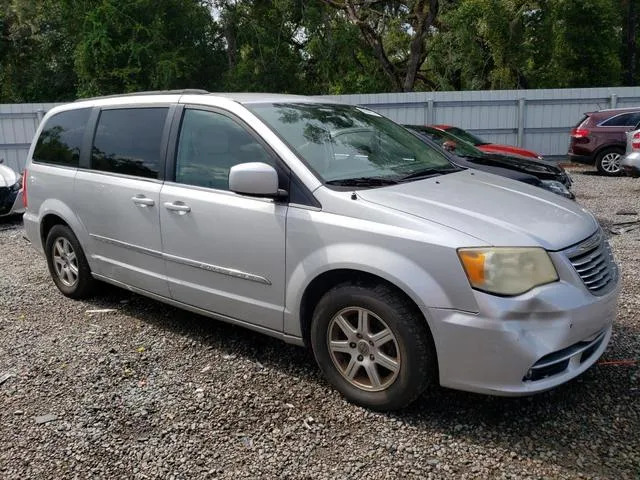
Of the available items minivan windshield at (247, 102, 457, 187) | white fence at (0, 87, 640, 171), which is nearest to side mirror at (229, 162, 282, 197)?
minivan windshield at (247, 102, 457, 187)

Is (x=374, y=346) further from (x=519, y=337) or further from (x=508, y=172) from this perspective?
(x=508, y=172)

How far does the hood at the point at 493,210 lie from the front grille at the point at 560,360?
514 mm

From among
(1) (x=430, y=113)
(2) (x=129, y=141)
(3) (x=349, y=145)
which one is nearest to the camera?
(3) (x=349, y=145)

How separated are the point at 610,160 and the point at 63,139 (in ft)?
40.2

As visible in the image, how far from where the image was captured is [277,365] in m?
3.89

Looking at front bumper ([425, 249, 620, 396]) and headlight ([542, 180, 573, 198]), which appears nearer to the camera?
front bumper ([425, 249, 620, 396])

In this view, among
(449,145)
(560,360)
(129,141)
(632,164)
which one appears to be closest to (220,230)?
(129,141)

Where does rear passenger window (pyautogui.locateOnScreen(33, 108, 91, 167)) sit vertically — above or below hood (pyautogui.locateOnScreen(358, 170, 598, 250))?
above

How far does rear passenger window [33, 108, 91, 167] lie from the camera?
493cm

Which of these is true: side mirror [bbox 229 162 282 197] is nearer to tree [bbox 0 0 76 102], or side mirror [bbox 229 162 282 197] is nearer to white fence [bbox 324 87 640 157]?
white fence [bbox 324 87 640 157]

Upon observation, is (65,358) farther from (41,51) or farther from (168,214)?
(41,51)

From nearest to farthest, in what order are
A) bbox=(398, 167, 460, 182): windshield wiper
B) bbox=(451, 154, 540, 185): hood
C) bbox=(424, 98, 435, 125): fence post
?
1. bbox=(398, 167, 460, 182): windshield wiper
2. bbox=(451, 154, 540, 185): hood
3. bbox=(424, 98, 435, 125): fence post

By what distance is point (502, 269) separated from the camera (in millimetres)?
2803

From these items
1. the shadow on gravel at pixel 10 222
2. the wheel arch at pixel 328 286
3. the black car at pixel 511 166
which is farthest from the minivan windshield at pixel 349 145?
the shadow on gravel at pixel 10 222
